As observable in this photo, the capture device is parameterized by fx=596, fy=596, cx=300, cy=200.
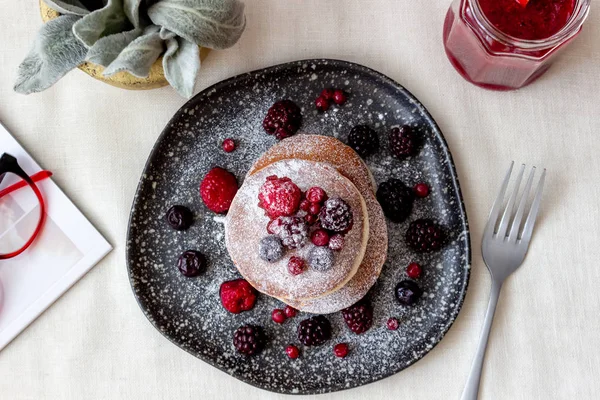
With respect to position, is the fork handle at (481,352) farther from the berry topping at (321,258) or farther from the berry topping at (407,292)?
the berry topping at (321,258)

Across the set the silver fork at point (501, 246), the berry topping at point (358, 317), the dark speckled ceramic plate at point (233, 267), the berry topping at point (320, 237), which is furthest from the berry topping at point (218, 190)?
the silver fork at point (501, 246)

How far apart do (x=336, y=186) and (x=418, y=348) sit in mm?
414

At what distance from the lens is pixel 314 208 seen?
123 cm

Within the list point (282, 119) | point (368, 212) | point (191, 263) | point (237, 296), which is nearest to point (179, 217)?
point (191, 263)

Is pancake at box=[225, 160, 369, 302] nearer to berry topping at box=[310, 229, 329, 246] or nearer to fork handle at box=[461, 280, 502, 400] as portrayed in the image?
berry topping at box=[310, 229, 329, 246]

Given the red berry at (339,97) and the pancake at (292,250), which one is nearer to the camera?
the pancake at (292,250)

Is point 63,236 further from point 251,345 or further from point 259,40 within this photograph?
point 259,40

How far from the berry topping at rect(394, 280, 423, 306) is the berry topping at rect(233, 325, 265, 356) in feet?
1.08

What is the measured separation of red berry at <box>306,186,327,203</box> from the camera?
1.23 metres

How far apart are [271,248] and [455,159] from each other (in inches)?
19.3

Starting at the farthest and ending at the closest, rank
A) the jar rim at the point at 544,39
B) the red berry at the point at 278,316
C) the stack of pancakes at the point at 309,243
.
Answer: the red berry at the point at 278,316
the stack of pancakes at the point at 309,243
the jar rim at the point at 544,39

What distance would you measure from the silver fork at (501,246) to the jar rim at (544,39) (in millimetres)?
294

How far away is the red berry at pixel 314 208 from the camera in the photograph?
1.23m

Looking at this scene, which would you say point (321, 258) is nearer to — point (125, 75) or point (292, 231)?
point (292, 231)
